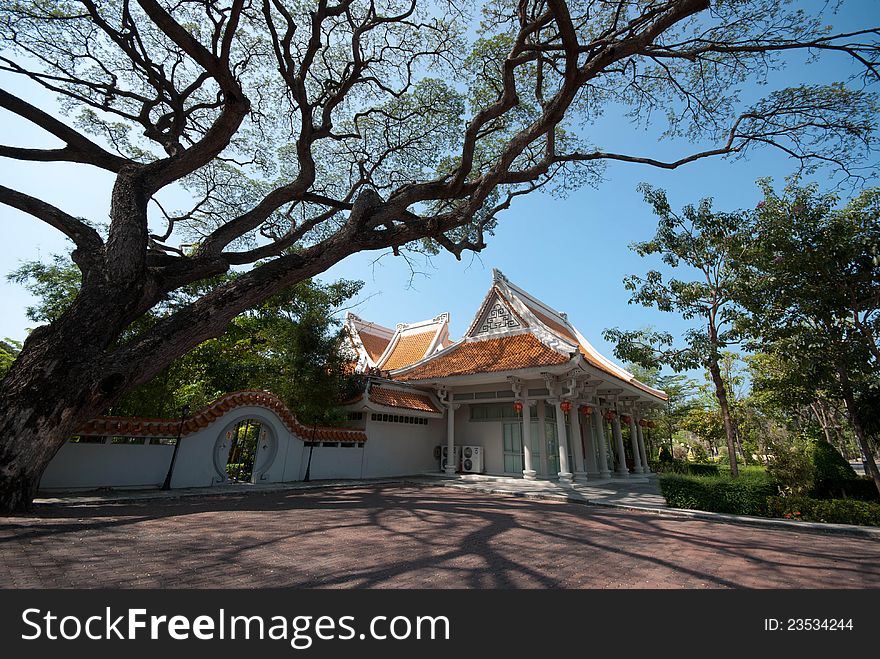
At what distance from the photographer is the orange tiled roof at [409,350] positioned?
19172 millimetres

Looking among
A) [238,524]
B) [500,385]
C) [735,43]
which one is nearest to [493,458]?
[500,385]

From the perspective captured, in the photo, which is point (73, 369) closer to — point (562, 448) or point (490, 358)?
point (490, 358)

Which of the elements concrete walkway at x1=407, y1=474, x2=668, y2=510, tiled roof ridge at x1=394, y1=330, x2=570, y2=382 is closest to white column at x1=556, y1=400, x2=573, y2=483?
concrete walkway at x1=407, y1=474, x2=668, y2=510

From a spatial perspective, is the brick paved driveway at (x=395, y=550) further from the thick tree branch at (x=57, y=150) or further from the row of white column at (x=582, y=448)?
the thick tree branch at (x=57, y=150)

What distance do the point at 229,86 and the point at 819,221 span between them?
40.1 ft

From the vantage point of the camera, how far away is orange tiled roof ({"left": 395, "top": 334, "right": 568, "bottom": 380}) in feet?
39.2

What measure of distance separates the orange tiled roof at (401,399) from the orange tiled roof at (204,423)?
167cm

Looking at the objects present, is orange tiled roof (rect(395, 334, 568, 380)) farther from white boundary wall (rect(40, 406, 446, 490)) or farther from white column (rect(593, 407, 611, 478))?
white column (rect(593, 407, 611, 478))

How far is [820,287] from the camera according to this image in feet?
27.1

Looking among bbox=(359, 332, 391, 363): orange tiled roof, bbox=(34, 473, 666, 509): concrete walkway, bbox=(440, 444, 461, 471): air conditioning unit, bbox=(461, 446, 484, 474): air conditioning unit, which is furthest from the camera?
bbox=(359, 332, 391, 363): orange tiled roof

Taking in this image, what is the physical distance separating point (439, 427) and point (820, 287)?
1237cm

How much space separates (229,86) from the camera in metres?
7.08

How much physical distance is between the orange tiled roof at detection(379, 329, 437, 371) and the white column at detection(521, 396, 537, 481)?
23.7 feet

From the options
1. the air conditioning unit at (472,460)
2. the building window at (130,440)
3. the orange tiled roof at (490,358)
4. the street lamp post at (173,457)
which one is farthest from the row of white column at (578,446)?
the building window at (130,440)
